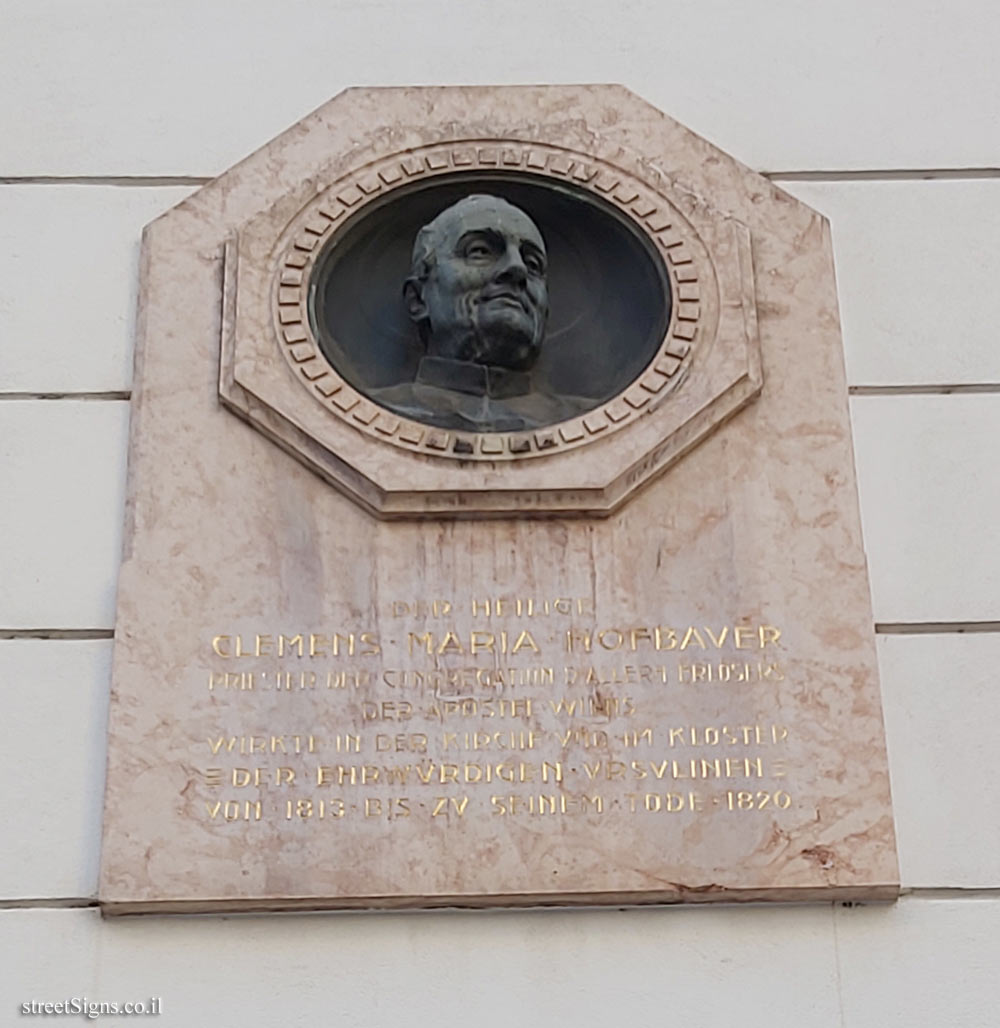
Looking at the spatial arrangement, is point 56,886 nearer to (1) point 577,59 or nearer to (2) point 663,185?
(2) point 663,185

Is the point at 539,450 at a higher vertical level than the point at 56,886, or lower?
higher

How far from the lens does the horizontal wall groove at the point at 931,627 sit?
5.54 metres

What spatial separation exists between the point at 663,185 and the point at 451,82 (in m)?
0.83

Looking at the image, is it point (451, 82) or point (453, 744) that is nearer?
point (453, 744)

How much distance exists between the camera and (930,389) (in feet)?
19.5

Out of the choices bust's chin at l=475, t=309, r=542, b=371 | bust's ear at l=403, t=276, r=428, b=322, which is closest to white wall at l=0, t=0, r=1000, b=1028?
bust's ear at l=403, t=276, r=428, b=322

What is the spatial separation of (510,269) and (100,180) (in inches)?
52.8

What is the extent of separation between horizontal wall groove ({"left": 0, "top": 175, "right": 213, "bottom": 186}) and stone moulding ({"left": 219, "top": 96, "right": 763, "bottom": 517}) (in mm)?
386

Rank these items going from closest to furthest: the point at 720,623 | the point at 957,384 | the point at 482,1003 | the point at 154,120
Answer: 1. the point at 482,1003
2. the point at 720,623
3. the point at 957,384
4. the point at 154,120

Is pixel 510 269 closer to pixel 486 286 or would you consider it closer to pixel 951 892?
pixel 486 286

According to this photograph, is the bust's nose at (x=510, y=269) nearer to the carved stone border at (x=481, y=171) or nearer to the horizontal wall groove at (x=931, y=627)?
the carved stone border at (x=481, y=171)

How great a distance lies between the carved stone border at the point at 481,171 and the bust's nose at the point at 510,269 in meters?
0.36

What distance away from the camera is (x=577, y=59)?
6598 millimetres

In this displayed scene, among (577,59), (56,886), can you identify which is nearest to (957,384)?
(577,59)
